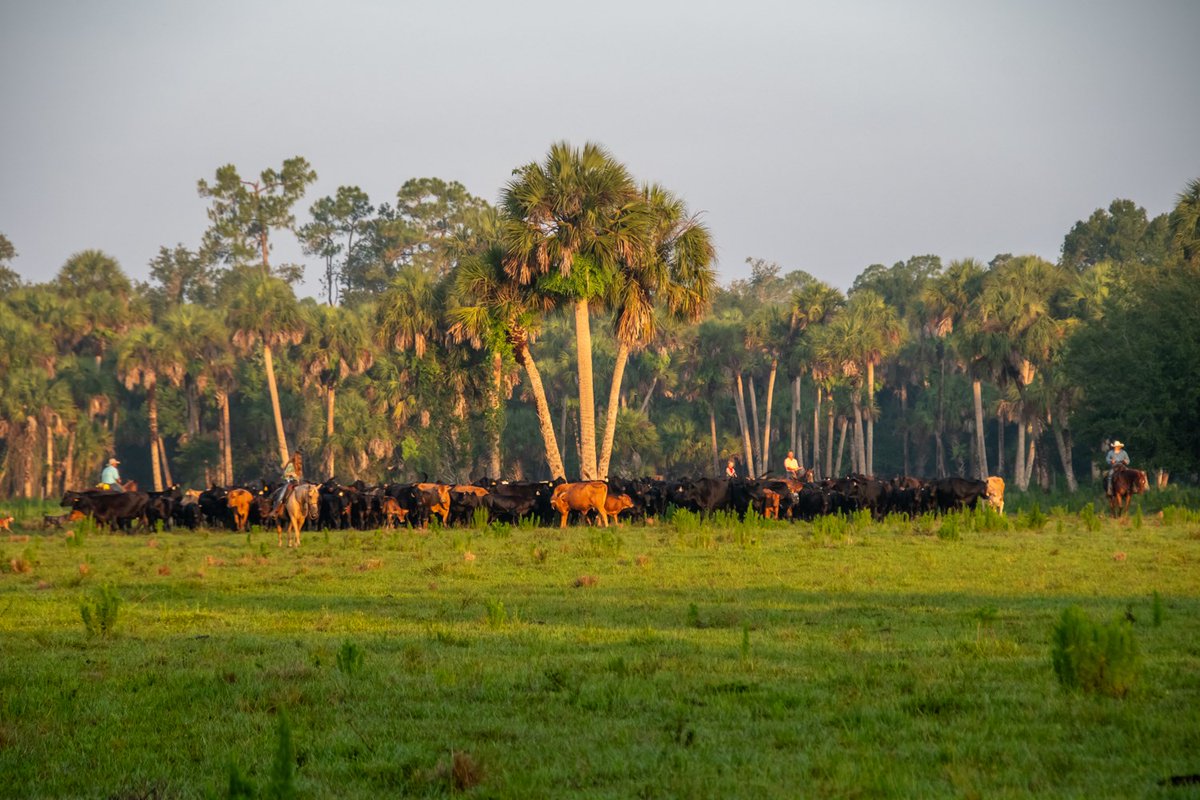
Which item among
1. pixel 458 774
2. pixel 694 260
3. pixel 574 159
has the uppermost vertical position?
pixel 574 159

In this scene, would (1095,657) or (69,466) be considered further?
(69,466)

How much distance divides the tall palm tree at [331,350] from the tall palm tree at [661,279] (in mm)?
27879

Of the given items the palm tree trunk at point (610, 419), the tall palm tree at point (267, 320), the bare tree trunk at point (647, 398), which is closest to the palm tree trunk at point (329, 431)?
the tall palm tree at point (267, 320)

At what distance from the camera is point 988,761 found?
276 inches

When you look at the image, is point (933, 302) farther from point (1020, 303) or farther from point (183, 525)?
point (183, 525)

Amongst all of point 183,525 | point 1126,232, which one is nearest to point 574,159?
point 183,525

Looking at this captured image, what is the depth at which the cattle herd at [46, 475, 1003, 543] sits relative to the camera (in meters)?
31.9

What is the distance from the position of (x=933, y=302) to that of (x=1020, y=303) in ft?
29.4

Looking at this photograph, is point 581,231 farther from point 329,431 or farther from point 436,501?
point 329,431

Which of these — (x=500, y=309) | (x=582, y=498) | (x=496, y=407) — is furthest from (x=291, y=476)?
(x=496, y=407)

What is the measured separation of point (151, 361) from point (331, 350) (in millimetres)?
9381

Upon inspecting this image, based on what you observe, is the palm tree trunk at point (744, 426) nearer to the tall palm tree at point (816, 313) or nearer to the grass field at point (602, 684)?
the tall palm tree at point (816, 313)

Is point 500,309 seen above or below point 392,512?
above

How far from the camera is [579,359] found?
39406 mm
